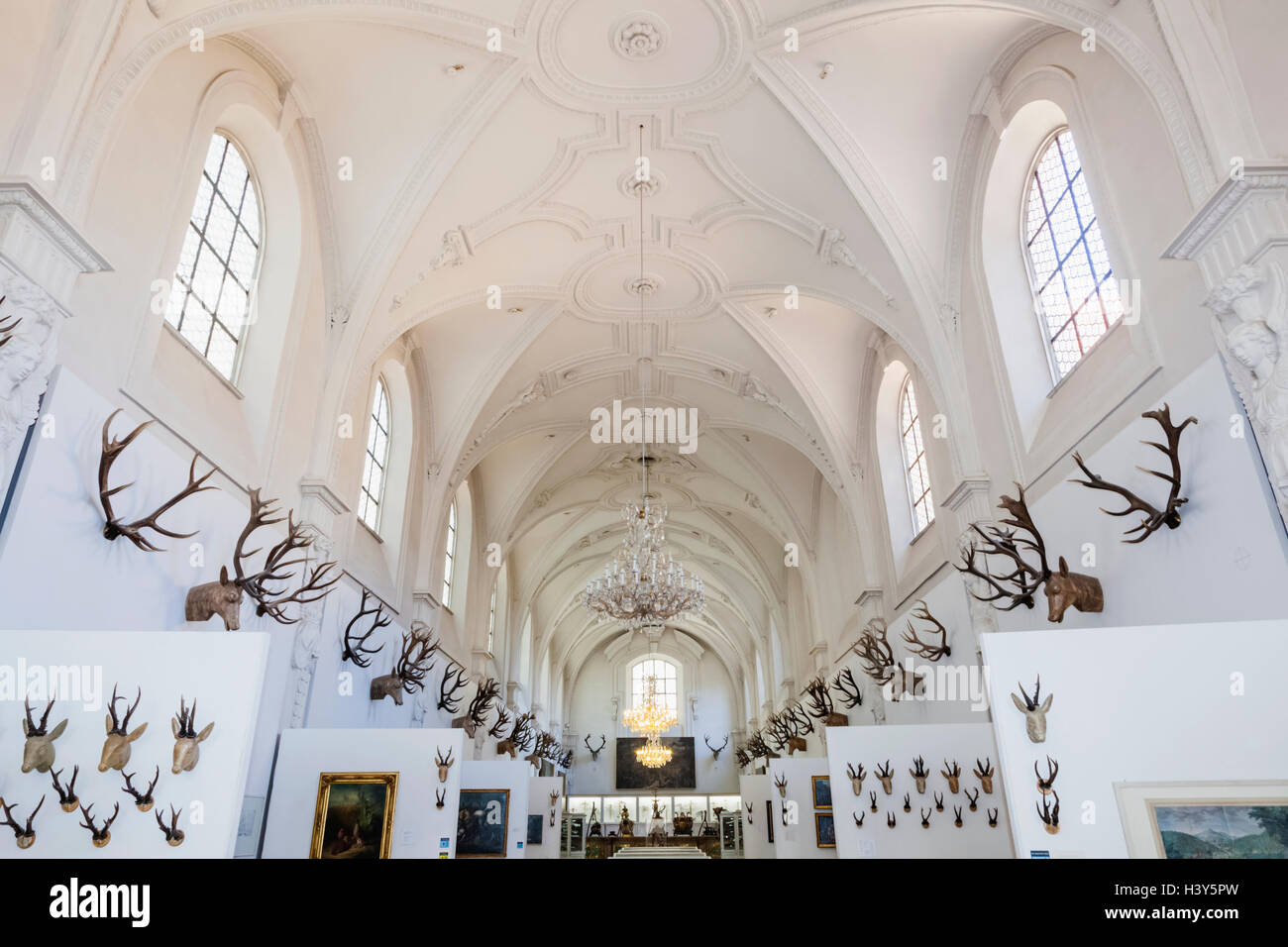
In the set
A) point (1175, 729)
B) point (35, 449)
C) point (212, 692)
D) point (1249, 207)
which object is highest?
point (1249, 207)

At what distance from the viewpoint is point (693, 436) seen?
18.4 meters

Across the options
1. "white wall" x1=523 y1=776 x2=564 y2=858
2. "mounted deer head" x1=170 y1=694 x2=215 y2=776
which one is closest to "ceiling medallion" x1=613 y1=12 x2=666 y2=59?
"mounted deer head" x1=170 y1=694 x2=215 y2=776

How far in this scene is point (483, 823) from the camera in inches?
445

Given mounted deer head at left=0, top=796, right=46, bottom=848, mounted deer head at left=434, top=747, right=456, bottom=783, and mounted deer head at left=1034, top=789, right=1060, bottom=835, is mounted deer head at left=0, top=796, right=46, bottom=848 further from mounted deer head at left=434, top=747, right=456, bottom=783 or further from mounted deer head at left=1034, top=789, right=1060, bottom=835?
mounted deer head at left=1034, top=789, right=1060, bottom=835

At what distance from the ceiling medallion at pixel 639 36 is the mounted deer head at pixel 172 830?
837 cm

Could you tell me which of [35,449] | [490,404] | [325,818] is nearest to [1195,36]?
[35,449]

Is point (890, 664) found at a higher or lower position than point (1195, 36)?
lower

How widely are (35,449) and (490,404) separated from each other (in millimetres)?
10434

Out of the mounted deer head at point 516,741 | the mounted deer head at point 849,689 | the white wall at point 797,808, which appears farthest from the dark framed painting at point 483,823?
the mounted deer head at point 516,741

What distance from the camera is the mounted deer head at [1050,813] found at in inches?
163

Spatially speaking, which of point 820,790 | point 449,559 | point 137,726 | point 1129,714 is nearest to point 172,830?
point 137,726

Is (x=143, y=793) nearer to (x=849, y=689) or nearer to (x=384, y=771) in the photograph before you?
(x=384, y=771)

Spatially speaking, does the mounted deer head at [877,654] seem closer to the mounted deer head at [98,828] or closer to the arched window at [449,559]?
the arched window at [449,559]
